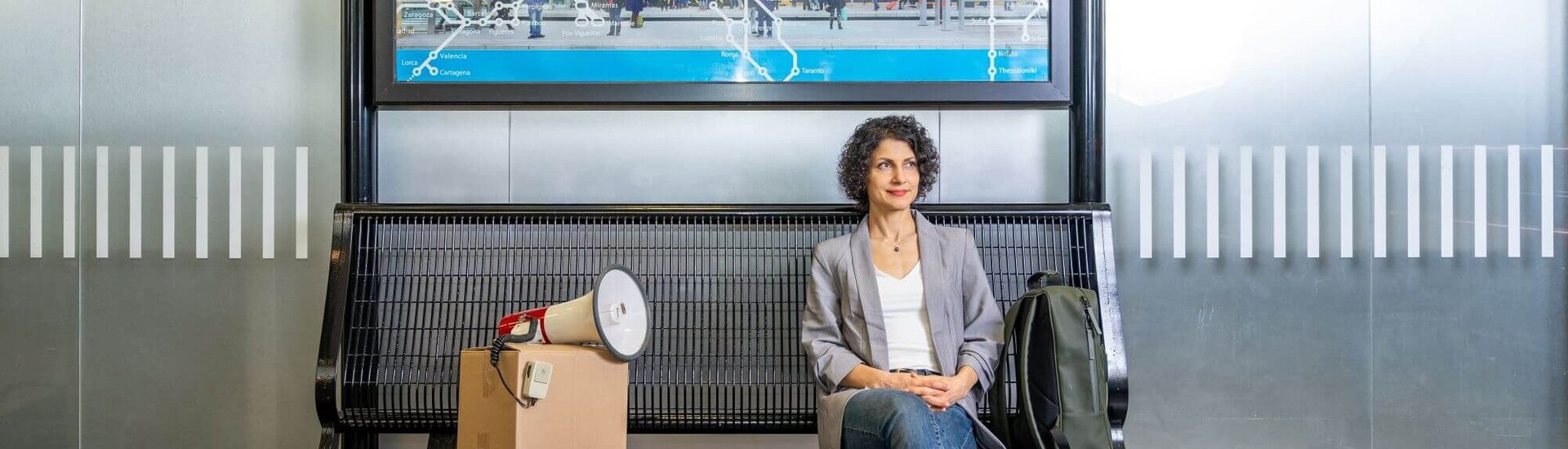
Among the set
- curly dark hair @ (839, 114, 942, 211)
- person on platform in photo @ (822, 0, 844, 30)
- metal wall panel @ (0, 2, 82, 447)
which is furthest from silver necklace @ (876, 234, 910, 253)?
metal wall panel @ (0, 2, 82, 447)

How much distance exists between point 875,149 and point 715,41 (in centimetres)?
66

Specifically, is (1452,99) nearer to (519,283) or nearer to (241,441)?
(519,283)

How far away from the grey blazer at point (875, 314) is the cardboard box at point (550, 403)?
471 mm

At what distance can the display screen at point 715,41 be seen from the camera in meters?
2.74

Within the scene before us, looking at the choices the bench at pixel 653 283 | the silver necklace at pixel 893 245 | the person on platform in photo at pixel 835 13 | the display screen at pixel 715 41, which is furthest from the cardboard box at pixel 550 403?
the person on platform in photo at pixel 835 13

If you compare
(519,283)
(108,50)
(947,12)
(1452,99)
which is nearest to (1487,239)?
(1452,99)

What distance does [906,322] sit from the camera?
7.50 feet

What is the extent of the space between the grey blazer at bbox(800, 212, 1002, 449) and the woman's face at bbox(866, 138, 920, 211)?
0.08 metres

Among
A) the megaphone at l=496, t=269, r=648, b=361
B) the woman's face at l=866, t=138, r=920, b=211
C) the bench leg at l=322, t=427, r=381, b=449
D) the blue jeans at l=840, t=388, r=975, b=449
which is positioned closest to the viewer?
the blue jeans at l=840, t=388, r=975, b=449

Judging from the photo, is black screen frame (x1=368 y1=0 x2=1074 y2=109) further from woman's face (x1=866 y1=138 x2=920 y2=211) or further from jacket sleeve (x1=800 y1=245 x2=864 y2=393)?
jacket sleeve (x1=800 y1=245 x2=864 y2=393)

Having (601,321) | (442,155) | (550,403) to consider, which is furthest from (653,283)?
(442,155)

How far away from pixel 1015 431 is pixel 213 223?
2.34 meters

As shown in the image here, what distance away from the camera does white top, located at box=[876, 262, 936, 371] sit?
2264 mm

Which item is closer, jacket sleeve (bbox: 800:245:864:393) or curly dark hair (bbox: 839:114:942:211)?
jacket sleeve (bbox: 800:245:864:393)
